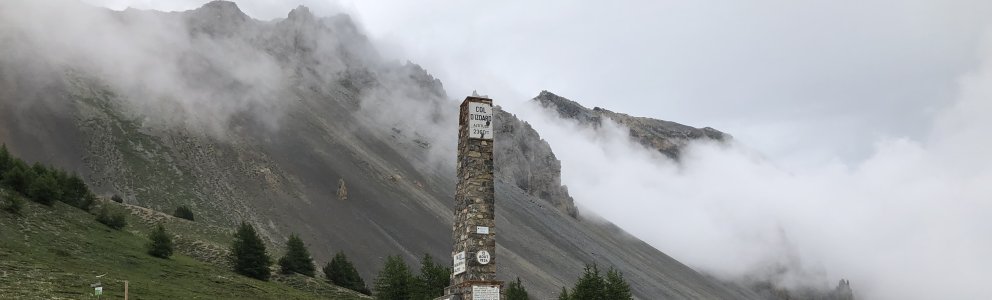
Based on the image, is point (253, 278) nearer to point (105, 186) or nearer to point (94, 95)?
point (105, 186)

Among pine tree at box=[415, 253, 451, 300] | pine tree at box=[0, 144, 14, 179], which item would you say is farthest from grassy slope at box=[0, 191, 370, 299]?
pine tree at box=[415, 253, 451, 300]

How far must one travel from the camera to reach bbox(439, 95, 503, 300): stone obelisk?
2569 centimetres

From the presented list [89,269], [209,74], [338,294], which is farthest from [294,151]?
[89,269]

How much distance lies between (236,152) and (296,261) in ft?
256

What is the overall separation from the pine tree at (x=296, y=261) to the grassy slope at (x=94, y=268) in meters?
1.79

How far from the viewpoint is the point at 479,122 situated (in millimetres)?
27094

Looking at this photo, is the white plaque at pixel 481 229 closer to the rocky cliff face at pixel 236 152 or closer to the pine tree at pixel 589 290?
the pine tree at pixel 589 290

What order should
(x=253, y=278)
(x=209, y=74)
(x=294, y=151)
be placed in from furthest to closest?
(x=209, y=74), (x=294, y=151), (x=253, y=278)

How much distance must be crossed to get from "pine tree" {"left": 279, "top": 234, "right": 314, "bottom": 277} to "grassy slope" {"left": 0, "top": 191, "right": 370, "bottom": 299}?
1.79 m

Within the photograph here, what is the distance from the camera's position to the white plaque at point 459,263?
26047 millimetres

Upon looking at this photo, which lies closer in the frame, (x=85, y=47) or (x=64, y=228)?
(x=64, y=228)

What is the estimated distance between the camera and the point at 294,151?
15425 centimetres

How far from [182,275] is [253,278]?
8.16 m

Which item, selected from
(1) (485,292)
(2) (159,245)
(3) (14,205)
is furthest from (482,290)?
(3) (14,205)
